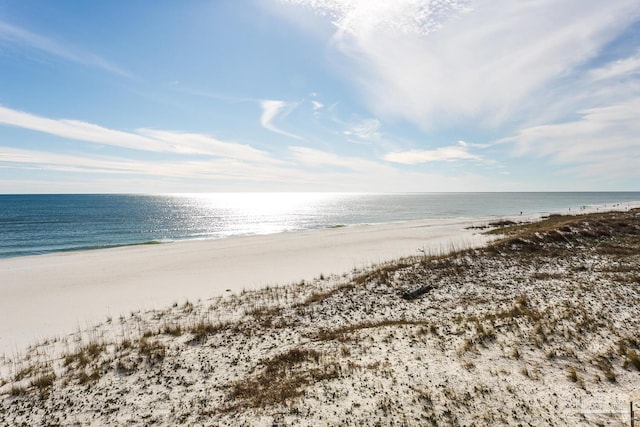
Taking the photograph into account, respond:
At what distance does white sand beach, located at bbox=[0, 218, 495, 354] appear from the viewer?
16483 mm

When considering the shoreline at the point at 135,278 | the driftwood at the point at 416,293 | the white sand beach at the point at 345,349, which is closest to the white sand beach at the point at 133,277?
the shoreline at the point at 135,278

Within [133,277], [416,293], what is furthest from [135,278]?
[416,293]

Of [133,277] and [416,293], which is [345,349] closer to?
[416,293]

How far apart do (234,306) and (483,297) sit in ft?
40.2

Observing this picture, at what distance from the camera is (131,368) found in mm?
9609

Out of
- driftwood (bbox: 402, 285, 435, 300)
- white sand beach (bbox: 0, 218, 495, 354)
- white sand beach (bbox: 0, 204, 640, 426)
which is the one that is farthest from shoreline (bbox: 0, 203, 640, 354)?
driftwood (bbox: 402, 285, 435, 300)

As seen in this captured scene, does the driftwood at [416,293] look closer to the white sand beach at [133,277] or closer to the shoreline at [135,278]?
the shoreline at [135,278]

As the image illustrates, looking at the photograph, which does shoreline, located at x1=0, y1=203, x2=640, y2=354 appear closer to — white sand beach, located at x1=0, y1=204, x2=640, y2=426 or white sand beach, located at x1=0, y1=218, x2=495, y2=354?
white sand beach, located at x1=0, y1=218, x2=495, y2=354

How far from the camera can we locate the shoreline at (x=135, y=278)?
16391 mm

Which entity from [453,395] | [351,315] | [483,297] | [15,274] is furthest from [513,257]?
[15,274]

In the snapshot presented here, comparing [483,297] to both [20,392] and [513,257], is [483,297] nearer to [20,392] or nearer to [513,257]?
[513,257]

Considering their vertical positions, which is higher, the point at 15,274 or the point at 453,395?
the point at 453,395

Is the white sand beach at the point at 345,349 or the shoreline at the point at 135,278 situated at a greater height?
the white sand beach at the point at 345,349

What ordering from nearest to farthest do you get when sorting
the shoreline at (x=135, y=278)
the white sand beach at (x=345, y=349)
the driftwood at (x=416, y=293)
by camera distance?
the white sand beach at (x=345, y=349)
the driftwood at (x=416, y=293)
the shoreline at (x=135, y=278)
